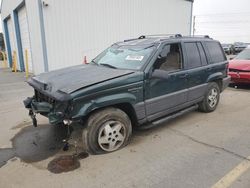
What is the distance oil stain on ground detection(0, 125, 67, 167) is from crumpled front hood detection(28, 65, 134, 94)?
3.36 feet

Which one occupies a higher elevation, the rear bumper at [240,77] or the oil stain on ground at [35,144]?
the rear bumper at [240,77]

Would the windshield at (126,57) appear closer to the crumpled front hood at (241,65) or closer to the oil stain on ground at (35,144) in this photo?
the oil stain on ground at (35,144)

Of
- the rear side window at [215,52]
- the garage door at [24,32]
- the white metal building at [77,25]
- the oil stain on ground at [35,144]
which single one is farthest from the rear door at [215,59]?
the garage door at [24,32]

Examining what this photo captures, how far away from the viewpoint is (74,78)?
3537 mm

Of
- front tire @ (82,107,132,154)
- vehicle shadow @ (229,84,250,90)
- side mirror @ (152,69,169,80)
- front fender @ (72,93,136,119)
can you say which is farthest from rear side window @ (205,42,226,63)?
vehicle shadow @ (229,84,250,90)

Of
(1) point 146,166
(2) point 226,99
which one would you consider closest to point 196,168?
(1) point 146,166

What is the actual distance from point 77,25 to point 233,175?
9759mm

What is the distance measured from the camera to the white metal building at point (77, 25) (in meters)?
10.1

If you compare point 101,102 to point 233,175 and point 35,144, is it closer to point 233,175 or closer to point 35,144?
point 35,144

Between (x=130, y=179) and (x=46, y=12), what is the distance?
921 centimetres

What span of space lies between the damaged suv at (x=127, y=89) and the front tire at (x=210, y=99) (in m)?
0.03

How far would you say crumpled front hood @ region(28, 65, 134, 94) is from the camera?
3.19m

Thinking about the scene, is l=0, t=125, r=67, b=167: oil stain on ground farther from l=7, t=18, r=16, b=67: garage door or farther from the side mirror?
l=7, t=18, r=16, b=67: garage door

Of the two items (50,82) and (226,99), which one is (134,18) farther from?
(50,82)
